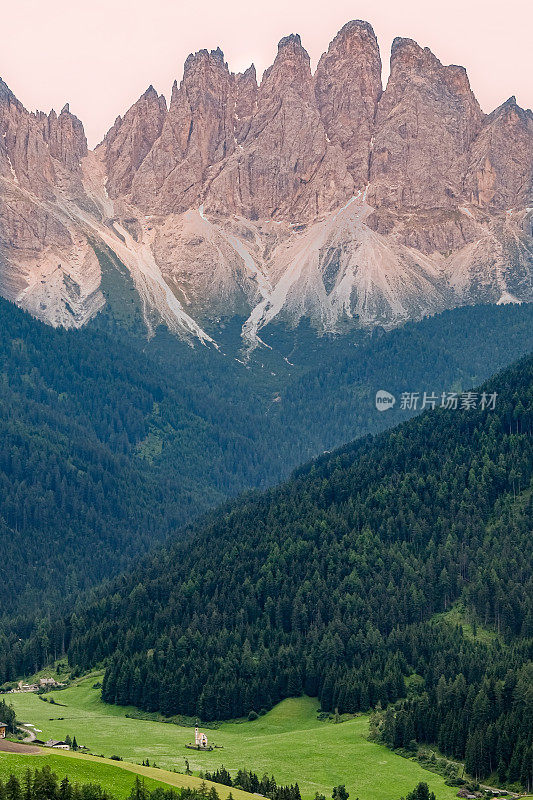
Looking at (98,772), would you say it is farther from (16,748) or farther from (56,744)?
(56,744)

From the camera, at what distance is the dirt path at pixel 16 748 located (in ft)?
498

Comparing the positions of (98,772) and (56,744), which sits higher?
(56,744)

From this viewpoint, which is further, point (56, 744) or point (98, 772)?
point (56, 744)

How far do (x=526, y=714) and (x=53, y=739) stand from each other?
2818 inches

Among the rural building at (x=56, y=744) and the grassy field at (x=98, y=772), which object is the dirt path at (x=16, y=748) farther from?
the rural building at (x=56, y=744)

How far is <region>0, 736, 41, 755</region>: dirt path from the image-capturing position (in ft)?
498

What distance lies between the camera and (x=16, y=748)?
506 feet

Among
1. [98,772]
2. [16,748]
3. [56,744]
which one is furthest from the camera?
[56,744]

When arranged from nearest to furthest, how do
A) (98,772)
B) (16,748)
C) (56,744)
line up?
(98,772) → (16,748) → (56,744)

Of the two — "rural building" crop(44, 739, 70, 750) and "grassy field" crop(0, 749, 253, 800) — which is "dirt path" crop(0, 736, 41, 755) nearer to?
"grassy field" crop(0, 749, 253, 800)

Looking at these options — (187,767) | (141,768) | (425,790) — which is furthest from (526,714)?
(141,768)

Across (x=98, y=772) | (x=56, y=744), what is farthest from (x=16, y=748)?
(x=56, y=744)

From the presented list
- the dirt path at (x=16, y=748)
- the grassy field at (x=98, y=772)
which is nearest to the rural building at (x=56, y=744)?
the grassy field at (x=98, y=772)

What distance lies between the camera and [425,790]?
555 feet
